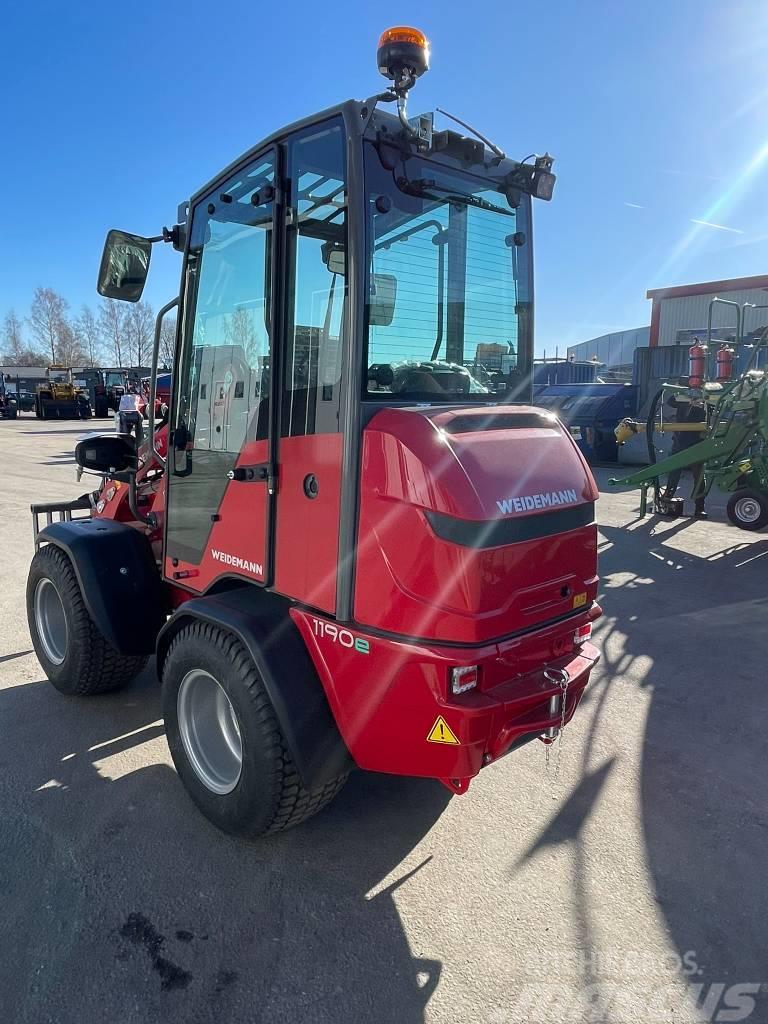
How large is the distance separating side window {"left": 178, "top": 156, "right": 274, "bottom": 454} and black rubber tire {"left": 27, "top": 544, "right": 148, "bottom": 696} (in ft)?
4.01

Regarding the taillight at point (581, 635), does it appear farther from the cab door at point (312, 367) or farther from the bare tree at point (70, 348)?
the bare tree at point (70, 348)

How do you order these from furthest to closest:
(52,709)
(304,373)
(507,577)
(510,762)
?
(52,709)
(510,762)
(304,373)
(507,577)

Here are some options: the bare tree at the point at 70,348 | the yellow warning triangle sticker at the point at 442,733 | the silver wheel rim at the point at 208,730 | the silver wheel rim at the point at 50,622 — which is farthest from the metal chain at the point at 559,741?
the bare tree at the point at 70,348

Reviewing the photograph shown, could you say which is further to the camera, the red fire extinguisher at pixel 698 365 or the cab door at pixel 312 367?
the red fire extinguisher at pixel 698 365

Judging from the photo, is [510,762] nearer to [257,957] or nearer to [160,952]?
[257,957]

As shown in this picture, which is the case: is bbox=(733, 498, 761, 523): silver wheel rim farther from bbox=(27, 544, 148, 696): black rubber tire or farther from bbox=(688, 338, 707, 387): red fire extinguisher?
bbox=(27, 544, 148, 696): black rubber tire

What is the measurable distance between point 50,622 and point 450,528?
3.02 meters

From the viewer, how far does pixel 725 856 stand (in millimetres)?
2738

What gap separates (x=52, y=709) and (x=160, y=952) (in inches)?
79.1

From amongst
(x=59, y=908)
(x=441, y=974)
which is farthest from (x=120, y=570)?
(x=441, y=974)

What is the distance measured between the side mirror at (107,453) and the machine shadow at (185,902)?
1613mm

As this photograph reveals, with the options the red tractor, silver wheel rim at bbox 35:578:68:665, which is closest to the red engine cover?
the red tractor

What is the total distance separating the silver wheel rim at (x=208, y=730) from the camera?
2.89m

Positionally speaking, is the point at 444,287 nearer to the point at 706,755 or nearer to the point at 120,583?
the point at 120,583
